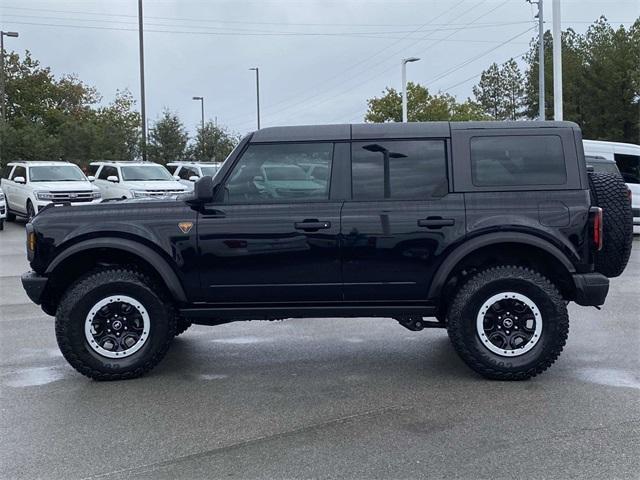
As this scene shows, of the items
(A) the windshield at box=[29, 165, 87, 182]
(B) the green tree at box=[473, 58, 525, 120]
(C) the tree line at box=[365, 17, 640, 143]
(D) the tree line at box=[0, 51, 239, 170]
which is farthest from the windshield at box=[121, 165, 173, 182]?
(B) the green tree at box=[473, 58, 525, 120]

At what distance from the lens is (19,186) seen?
73.3 feet

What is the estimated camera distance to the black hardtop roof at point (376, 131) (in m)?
6.28

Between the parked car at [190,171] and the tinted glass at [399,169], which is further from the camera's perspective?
the parked car at [190,171]

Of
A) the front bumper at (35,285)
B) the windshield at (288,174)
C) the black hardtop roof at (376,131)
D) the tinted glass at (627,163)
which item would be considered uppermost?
the tinted glass at (627,163)

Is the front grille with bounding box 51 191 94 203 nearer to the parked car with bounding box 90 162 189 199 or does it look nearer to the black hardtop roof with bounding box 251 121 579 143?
the parked car with bounding box 90 162 189 199

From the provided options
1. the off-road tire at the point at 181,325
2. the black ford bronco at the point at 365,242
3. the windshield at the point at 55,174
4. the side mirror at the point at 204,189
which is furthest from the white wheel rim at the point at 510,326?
the windshield at the point at 55,174

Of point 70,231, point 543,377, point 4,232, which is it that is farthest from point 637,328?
point 4,232

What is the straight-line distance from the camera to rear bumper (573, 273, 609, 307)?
603cm

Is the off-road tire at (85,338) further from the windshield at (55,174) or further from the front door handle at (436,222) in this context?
the windshield at (55,174)

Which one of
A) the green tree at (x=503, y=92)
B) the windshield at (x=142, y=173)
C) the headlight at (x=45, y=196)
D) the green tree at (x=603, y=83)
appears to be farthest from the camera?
the green tree at (x=503, y=92)

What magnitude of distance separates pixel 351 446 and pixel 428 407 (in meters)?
0.96

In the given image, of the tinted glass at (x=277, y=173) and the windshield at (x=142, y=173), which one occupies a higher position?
the windshield at (x=142, y=173)

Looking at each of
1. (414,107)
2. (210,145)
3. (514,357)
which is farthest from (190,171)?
(414,107)

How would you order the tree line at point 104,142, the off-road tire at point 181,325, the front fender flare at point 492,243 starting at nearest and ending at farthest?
1. the front fender flare at point 492,243
2. the off-road tire at point 181,325
3. the tree line at point 104,142
